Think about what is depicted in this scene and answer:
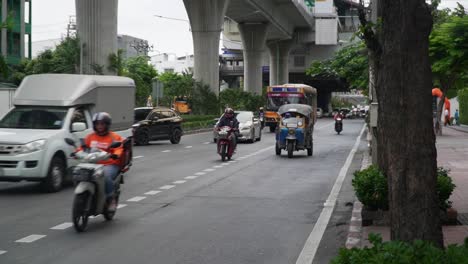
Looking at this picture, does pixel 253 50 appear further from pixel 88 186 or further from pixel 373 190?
pixel 88 186

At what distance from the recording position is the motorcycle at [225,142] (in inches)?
927

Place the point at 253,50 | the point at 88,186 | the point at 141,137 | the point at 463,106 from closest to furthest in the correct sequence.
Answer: the point at 88,186
the point at 141,137
the point at 463,106
the point at 253,50

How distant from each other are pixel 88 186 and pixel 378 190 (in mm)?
4074

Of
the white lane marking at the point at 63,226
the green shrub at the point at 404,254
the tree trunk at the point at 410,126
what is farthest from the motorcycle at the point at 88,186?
the green shrub at the point at 404,254

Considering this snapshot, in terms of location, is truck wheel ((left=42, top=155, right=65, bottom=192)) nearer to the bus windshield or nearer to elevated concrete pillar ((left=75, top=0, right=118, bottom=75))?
elevated concrete pillar ((left=75, top=0, right=118, bottom=75))

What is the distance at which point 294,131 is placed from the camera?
2519 centimetres

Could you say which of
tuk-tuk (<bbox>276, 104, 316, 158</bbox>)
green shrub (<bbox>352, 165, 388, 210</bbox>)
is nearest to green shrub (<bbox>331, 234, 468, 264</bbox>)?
green shrub (<bbox>352, 165, 388, 210</bbox>)

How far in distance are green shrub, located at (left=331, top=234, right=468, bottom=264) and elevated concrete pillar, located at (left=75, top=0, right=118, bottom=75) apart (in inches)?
1253

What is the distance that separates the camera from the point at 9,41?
6334cm

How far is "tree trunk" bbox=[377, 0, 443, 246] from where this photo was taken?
5.68 metres

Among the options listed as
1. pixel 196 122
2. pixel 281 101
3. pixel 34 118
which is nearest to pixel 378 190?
pixel 34 118

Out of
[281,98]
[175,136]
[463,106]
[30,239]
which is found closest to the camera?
[30,239]

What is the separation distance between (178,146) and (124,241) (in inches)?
875

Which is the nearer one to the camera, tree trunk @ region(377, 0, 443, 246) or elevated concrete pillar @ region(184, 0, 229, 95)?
tree trunk @ region(377, 0, 443, 246)
